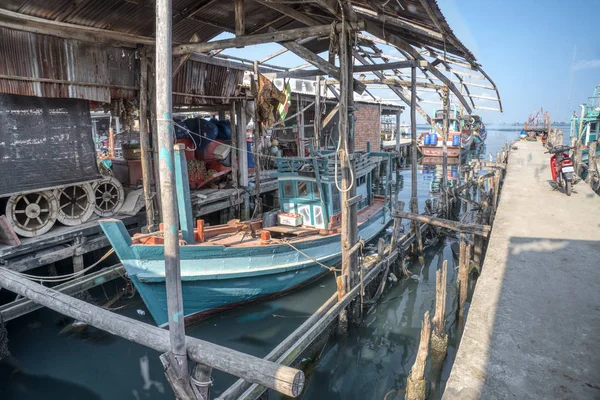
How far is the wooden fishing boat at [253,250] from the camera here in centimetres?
665

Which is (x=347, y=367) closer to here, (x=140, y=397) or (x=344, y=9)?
(x=140, y=397)

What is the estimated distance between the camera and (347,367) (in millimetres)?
6773

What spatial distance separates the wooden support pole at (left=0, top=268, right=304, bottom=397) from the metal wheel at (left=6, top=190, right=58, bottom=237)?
11.7ft

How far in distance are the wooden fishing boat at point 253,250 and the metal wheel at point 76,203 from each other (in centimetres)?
280

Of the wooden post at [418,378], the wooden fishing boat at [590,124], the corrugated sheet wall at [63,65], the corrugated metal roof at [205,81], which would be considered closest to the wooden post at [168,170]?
the wooden post at [418,378]

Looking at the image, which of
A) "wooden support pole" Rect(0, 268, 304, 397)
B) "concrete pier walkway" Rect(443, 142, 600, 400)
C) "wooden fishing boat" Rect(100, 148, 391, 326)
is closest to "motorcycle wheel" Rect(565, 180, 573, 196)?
"concrete pier walkway" Rect(443, 142, 600, 400)

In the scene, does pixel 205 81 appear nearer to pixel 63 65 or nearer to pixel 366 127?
pixel 63 65

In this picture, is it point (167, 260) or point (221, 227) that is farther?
point (221, 227)

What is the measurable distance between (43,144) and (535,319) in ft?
30.7

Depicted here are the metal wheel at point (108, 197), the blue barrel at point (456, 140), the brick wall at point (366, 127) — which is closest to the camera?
the metal wheel at point (108, 197)

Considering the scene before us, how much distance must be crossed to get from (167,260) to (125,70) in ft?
24.5

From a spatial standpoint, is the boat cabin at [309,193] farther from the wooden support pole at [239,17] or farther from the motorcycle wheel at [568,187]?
the motorcycle wheel at [568,187]

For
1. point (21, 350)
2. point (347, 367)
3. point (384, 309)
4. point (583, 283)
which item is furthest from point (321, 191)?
point (21, 350)

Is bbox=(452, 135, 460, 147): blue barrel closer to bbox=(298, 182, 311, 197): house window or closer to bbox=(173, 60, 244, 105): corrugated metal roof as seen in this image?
Answer: bbox=(173, 60, 244, 105): corrugated metal roof
